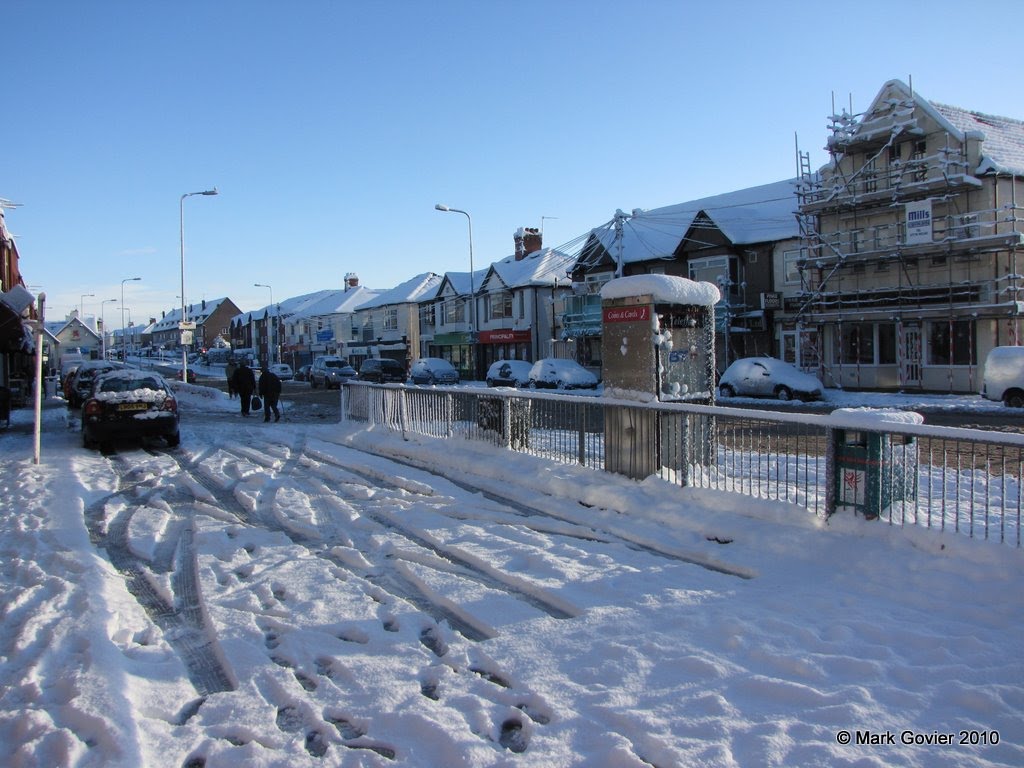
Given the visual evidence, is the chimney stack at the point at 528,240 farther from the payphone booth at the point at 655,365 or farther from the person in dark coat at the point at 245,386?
the payphone booth at the point at 655,365

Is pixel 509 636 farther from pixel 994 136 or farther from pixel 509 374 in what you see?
pixel 509 374

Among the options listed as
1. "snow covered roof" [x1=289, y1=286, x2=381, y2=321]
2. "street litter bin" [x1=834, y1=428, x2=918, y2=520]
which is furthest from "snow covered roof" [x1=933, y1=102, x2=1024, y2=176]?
"snow covered roof" [x1=289, y1=286, x2=381, y2=321]

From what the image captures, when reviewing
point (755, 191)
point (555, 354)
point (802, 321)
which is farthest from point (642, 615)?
point (555, 354)

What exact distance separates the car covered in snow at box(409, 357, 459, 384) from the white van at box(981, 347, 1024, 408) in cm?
2555

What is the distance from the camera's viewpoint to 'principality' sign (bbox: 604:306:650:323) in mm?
9430

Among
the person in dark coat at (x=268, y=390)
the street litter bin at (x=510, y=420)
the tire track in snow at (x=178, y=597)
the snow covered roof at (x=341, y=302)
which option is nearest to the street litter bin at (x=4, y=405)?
the person in dark coat at (x=268, y=390)

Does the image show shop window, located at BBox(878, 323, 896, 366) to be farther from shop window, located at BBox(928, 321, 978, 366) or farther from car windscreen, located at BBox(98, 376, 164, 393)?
car windscreen, located at BBox(98, 376, 164, 393)

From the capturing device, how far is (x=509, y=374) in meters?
38.8

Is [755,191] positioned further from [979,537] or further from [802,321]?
[979,537]

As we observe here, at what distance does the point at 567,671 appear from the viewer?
4.36 metres

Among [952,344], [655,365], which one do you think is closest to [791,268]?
[952,344]

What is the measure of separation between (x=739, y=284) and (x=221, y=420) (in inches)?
996

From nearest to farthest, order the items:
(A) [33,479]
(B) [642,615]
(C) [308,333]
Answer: (B) [642,615] < (A) [33,479] < (C) [308,333]

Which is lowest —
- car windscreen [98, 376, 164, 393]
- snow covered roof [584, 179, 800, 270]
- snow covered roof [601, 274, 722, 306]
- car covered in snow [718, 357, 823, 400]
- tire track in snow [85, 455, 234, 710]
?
tire track in snow [85, 455, 234, 710]
